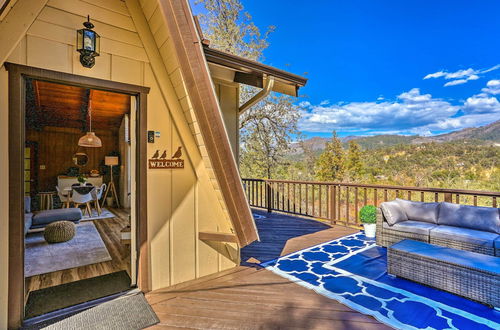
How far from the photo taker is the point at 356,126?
33.7 m

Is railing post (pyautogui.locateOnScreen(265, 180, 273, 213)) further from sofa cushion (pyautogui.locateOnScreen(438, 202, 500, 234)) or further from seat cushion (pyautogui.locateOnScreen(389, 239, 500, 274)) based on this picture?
seat cushion (pyautogui.locateOnScreen(389, 239, 500, 274))

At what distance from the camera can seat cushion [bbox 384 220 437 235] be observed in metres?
3.37

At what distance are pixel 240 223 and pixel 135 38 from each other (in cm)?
208

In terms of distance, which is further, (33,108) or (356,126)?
(356,126)

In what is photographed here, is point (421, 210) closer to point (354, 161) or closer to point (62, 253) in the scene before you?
point (62, 253)

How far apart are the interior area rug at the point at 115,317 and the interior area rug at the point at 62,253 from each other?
1.42 metres

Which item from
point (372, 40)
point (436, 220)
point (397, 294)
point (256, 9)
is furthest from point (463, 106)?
point (397, 294)

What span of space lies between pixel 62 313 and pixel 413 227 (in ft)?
13.7

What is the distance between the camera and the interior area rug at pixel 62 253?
323 cm

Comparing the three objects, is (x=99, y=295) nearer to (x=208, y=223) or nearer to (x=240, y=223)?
(x=208, y=223)

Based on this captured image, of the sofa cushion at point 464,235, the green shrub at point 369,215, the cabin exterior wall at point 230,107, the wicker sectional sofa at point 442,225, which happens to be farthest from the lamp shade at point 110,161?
the sofa cushion at point 464,235

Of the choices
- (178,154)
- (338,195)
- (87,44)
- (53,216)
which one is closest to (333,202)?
(338,195)

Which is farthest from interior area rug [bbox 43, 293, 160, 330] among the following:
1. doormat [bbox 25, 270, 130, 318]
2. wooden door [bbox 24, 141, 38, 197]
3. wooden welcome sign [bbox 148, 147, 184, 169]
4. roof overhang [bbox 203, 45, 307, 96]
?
wooden door [bbox 24, 141, 38, 197]

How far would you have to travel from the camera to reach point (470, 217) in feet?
10.9
